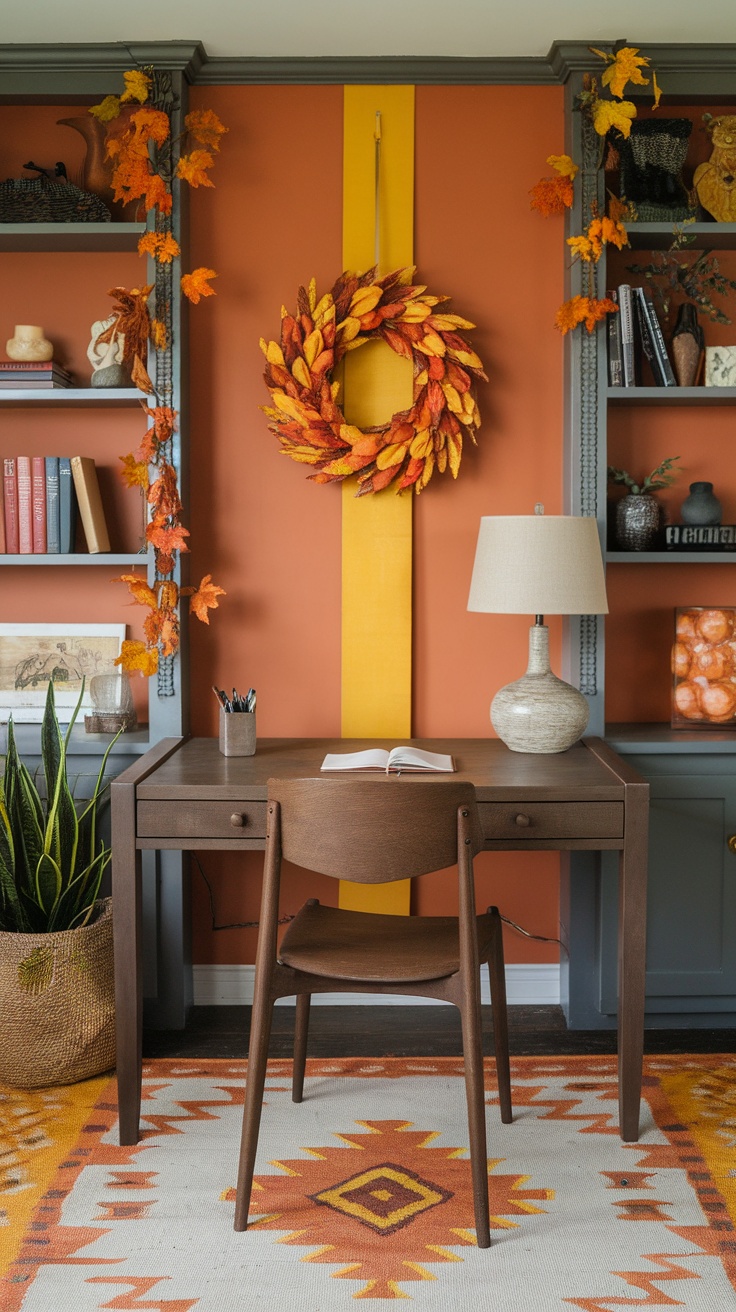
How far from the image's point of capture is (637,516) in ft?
9.96

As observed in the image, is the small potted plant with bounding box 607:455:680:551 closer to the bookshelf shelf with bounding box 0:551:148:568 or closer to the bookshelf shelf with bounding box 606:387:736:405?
the bookshelf shelf with bounding box 606:387:736:405

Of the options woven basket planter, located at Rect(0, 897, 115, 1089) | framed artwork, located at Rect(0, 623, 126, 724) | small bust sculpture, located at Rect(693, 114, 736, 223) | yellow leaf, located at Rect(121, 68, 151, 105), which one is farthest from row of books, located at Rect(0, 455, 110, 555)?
small bust sculpture, located at Rect(693, 114, 736, 223)

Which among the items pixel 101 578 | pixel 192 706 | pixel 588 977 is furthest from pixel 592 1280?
pixel 101 578

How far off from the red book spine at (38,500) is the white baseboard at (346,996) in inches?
54.0

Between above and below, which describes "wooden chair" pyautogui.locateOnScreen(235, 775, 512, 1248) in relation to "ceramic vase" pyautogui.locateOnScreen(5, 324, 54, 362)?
below

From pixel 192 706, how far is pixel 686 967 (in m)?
1.63

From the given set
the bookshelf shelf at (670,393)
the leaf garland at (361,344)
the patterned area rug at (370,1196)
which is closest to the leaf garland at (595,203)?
the bookshelf shelf at (670,393)

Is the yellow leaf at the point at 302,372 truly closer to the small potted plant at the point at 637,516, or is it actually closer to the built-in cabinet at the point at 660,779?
the built-in cabinet at the point at 660,779

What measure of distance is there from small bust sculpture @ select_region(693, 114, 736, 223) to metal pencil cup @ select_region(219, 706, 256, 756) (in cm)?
195

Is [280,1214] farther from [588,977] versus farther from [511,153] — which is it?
[511,153]

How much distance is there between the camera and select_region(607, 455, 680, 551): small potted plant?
9.97 ft

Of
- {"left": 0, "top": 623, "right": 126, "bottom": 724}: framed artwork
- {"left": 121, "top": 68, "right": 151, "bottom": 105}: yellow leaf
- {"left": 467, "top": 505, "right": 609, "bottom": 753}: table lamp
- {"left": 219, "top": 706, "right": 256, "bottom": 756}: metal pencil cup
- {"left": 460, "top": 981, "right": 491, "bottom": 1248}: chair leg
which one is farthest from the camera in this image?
{"left": 0, "top": 623, "right": 126, "bottom": 724}: framed artwork

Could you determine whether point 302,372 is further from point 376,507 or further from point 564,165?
point 564,165

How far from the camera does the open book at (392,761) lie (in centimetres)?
257
